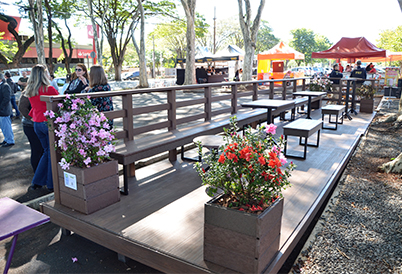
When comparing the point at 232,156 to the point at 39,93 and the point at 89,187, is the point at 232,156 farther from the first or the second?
the point at 39,93

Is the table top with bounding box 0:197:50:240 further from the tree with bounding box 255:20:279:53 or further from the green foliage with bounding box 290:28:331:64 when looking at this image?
the green foliage with bounding box 290:28:331:64

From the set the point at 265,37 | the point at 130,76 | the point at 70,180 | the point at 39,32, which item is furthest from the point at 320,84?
the point at 265,37

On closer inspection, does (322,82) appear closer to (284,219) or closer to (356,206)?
(356,206)

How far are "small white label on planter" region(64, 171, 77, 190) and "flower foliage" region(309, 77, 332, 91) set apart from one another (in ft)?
33.3

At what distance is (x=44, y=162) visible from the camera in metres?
4.92

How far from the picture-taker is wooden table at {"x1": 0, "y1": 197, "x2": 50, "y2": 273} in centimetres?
236

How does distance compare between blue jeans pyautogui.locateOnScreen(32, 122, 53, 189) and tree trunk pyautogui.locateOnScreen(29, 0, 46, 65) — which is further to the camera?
tree trunk pyautogui.locateOnScreen(29, 0, 46, 65)

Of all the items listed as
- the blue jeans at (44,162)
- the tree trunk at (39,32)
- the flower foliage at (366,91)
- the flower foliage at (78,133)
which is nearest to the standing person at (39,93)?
the blue jeans at (44,162)

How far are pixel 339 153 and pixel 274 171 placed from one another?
4.05 metres

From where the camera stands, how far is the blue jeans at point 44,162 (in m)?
4.66

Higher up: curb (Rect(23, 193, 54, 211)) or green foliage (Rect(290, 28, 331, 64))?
green foliage (Rect(290, 28, 331, 64))

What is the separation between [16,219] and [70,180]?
3.42 feet

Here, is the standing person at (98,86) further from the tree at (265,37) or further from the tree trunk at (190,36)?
the tree at (265,37)

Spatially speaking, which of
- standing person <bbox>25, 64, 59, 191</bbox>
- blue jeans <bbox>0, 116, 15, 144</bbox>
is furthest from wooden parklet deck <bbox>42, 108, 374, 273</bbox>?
blue jeans <bbox>0, 116, 15, 144</bbox>
